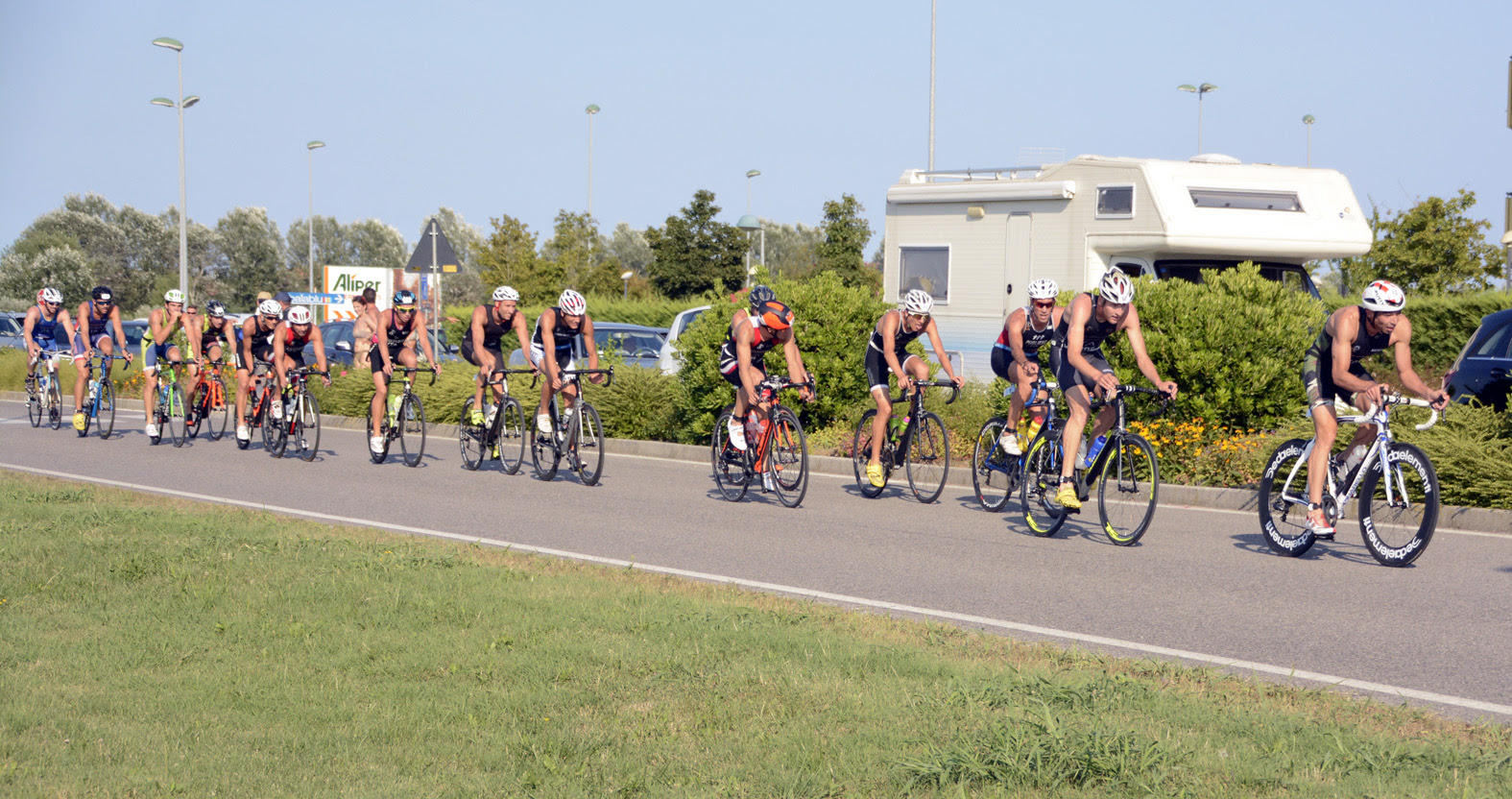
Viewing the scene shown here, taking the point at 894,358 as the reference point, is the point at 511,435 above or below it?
below

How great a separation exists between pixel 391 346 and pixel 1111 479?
8.67 m

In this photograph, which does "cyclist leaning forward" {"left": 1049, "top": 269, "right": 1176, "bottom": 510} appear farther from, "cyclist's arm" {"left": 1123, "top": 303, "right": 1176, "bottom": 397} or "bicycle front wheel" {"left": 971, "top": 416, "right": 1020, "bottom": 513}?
"bicycle front wheel" {"left": 971, "top": 416, "right": 1020, "bottom": 513}

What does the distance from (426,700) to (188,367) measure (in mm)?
14708

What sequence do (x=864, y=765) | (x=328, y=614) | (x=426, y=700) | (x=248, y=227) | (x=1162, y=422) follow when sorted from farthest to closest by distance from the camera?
(x=248, y=227), (x=1162, y=422), (x=328, y=614), (x=426, y=700), (x=864, y=765)

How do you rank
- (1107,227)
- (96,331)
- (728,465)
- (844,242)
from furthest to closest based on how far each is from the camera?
1. (844,242)
2. (96,331)
3. (1107,227)
4. (728,465)

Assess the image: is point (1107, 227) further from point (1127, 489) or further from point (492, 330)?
point (1127, 489)

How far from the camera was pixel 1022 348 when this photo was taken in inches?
458

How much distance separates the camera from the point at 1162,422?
13.7 metres

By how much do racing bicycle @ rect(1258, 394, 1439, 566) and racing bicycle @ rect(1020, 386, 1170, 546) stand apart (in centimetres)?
83

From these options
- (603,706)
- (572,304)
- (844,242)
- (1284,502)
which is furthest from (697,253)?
(603,706)

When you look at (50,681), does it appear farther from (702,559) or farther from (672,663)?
(702,559)

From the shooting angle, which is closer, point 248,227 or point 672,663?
point 672,663

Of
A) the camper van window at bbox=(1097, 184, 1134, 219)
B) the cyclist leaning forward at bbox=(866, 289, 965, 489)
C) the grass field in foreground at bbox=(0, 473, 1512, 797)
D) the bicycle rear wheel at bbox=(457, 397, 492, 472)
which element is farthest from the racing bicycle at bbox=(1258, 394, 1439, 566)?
the bicycle rear wheel at bbox=(457, 397, 492, 472)

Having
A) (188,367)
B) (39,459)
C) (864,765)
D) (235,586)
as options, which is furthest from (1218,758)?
(188,367)
